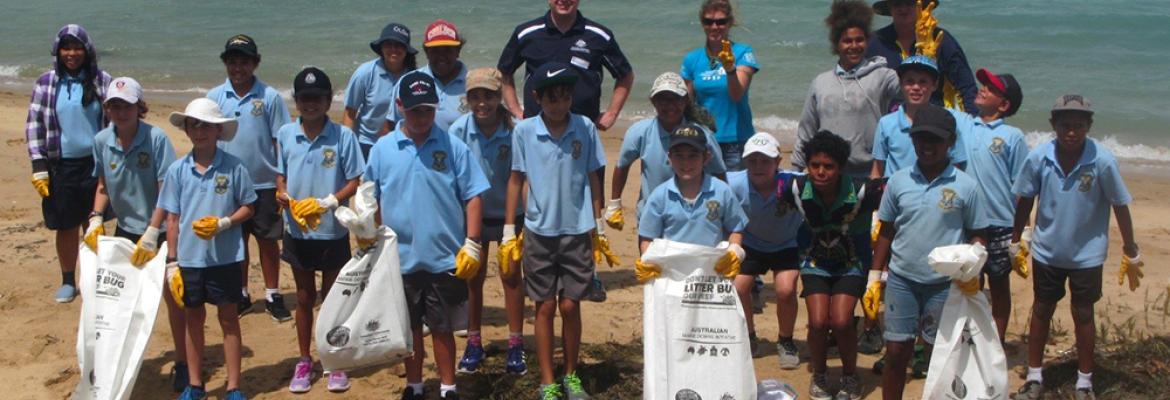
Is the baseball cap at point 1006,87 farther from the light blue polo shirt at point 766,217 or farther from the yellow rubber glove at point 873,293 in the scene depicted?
the yellow rubber glove at point 873,293

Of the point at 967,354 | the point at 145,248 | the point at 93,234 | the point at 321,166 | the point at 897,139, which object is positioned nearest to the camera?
the point at 967,354

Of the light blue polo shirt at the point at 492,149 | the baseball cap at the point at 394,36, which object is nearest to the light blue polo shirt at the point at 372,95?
the baseball cap at the point at 394,36

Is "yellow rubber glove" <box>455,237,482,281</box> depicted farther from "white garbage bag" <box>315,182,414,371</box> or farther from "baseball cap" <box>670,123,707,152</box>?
"baseball cap" <box>670,123,707,152</box>

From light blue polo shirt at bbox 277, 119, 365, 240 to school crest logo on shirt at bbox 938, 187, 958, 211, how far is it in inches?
117

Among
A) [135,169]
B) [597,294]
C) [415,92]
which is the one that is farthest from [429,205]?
[597,294]

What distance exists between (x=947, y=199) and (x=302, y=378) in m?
3.47

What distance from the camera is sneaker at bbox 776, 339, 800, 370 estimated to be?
7.01 metres

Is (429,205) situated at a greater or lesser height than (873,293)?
greater

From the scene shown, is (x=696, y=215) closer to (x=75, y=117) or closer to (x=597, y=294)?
(x=597, y=294)

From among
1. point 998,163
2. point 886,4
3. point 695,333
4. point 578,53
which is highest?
point 886,4

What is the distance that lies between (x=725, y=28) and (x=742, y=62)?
0.24 m

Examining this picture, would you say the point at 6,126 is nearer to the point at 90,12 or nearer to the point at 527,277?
the point at 527,277

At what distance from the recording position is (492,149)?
6871mm

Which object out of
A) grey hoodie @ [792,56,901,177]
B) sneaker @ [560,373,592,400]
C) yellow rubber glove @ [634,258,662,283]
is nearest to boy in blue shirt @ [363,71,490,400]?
sneaker @ [560,373,592,400]
